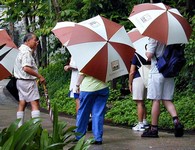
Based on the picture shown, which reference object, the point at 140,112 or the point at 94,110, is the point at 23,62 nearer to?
the point at 94,110

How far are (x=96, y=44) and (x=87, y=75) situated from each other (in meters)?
0.51

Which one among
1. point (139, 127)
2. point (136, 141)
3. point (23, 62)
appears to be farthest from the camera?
point (139, 127)

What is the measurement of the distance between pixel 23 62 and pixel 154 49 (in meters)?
2.08

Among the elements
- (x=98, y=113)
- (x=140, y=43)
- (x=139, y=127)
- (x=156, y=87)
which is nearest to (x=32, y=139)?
(x=98, y=113)

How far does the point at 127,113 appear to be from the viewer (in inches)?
449

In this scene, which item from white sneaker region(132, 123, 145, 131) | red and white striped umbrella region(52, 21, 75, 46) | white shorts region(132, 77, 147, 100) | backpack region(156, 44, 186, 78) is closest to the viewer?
backpack region(156, 44, 186, 78)

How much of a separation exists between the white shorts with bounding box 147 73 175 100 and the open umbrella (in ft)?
3.14

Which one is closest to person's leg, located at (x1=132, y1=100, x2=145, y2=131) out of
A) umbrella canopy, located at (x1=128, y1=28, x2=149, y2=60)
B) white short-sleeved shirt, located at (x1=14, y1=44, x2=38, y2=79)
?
umbrella canopy, located at (x1=128, y1=28, x2=149, y2=60)

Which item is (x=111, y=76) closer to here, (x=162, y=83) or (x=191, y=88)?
(x=162, y=83)

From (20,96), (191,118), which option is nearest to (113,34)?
(20,96)

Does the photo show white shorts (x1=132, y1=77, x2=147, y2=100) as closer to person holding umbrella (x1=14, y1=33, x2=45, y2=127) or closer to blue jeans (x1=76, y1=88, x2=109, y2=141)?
blue jeans (x1=76, y1=88, x2=109, y2=141)

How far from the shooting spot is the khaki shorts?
29.4 ft

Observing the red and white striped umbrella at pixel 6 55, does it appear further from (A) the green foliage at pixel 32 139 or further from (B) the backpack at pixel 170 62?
(A) the green foliage at pixel 32 139

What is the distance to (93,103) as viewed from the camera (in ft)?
27.0
